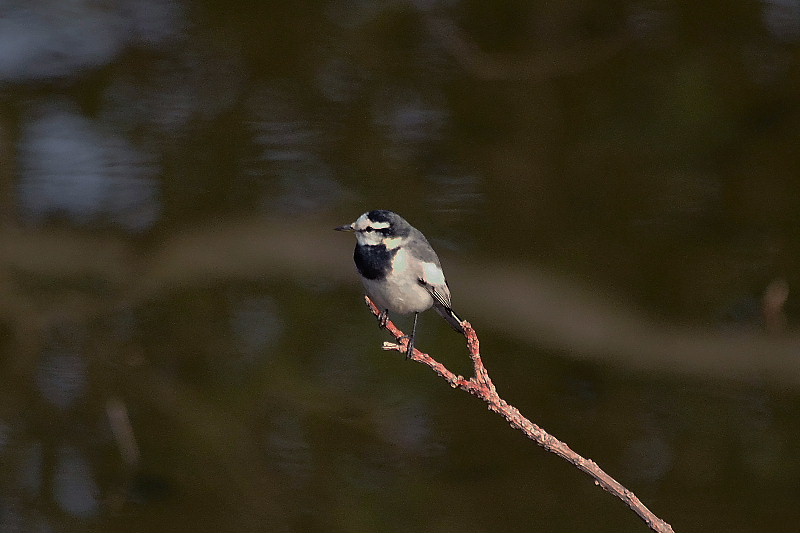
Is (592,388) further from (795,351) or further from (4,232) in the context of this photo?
(4,232)

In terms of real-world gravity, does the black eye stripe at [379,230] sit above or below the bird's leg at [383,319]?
above

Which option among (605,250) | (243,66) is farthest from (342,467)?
(243,66)

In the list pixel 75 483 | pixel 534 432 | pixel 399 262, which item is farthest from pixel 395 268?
pixel 75 483

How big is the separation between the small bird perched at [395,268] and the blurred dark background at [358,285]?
1082mm

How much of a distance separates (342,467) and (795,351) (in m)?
1.18

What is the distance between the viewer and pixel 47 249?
244cm

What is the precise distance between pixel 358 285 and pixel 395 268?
1220 mm

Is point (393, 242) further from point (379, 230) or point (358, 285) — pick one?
point (358, 285)

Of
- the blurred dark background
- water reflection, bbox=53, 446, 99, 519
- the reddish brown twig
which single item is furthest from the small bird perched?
water reflection, bbox=53, 446, 99, 519

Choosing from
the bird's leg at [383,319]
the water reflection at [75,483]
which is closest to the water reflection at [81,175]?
the water reflection at [75,483]

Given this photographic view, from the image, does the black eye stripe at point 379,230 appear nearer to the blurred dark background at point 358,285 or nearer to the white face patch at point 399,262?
the white face patch at point 399,262

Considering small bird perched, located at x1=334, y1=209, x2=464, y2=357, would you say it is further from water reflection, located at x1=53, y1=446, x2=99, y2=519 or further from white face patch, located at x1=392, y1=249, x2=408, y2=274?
water reflection, located at x1=53, y1=446, x2=99, y2=519

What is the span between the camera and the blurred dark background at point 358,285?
243cm

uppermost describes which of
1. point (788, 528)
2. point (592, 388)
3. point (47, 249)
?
point (47, 249)
